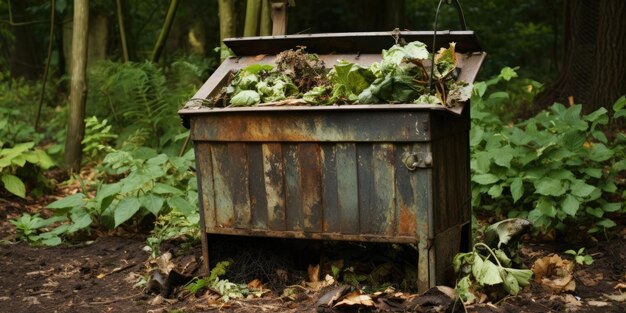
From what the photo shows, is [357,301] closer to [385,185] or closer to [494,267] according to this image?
[385,185]

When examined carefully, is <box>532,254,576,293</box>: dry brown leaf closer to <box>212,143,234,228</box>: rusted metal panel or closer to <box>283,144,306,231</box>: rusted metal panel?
<box>283,144,306,231</box>: rusted metal panel

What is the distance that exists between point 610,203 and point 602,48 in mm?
2572

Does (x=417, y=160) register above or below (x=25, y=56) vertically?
below

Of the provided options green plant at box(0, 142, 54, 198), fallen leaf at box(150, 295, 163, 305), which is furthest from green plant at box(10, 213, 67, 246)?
fallen leaf at box(150, 295, 163, 305)

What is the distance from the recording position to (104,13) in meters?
11.5

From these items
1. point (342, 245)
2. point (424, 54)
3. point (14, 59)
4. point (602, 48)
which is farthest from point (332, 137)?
point (14, 59)

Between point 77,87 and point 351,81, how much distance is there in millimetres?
4149

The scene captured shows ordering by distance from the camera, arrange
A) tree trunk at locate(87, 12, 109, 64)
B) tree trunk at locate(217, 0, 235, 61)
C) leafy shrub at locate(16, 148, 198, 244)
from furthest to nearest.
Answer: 1. tree trunk at locate(87, 12, 109, 64)
2. tree trunk at locate(217, 0, 235, 61)
3. leafy shrub at locate(16, 148, 198, 244)

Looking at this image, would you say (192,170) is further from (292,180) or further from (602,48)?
(602,48)

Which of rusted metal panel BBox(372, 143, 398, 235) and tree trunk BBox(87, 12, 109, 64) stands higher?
tree trunk BBox(87, 12, 109, 64)

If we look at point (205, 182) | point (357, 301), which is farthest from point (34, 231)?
point (357, 301)

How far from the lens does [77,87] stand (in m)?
7.91

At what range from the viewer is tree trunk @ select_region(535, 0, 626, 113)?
25.4ft

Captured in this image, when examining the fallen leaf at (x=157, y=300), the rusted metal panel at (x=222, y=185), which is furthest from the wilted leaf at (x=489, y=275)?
the fallen leaf at (x=157, y=300)
